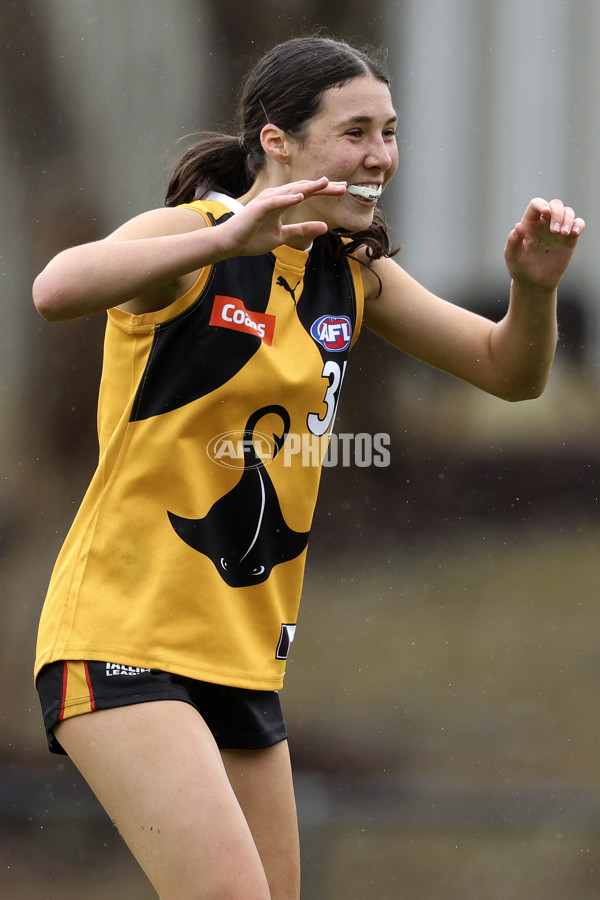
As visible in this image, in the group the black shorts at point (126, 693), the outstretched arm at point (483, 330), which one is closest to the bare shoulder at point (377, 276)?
the outstretched arm at point (483, 330)

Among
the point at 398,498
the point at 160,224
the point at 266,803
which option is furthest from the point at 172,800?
the point at 398,498

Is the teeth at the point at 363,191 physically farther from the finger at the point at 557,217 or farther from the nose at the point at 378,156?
the finger at the point at 557,217

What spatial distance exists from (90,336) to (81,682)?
2.02 m

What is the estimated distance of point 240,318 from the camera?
64.9 inches

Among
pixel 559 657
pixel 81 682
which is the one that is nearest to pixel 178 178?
pixel 81 682

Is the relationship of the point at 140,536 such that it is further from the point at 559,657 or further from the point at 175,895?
the point at 559,657

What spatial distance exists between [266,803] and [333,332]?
2.47ft

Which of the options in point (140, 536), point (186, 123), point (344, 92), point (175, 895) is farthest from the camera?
point (186, 123)

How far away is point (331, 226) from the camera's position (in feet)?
5.83

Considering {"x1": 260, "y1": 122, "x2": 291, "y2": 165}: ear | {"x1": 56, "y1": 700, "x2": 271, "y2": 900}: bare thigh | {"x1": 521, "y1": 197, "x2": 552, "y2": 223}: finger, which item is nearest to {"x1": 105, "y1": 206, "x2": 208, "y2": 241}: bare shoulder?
{"x1": 260, "y1": 122, "x2": 291, "y2": 165}: ear

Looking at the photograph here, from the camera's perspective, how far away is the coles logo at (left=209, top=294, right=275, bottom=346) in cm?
163

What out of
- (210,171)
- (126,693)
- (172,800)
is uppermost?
(210,171)

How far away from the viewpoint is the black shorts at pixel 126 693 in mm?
1530

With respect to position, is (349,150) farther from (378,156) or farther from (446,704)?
(446,704)
